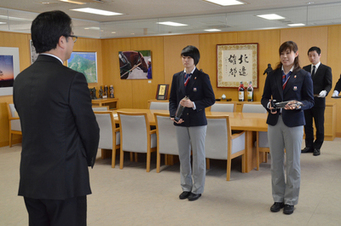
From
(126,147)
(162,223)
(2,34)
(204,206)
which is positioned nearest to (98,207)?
(162,223)

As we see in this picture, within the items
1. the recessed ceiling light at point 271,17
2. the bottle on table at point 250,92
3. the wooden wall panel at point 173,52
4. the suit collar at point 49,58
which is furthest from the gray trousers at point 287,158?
the wooden wall panel at point 173,52

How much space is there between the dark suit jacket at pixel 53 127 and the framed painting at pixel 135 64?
7378 mm

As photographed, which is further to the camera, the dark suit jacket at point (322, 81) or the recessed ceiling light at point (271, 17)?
the recessed ceiling light at point (271, 17)

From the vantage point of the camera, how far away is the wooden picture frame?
8570 millimetres

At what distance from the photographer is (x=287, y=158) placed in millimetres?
3273

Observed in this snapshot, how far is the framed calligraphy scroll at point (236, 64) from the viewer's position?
771cm

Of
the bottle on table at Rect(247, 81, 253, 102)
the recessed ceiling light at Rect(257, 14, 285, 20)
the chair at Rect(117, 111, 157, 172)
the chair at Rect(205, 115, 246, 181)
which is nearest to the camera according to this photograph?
the chair at Rect(205, 115, 246, 181)

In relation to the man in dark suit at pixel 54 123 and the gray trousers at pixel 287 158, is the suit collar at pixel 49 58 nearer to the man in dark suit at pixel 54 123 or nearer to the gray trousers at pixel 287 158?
the man in dark suit at pixel 54 123

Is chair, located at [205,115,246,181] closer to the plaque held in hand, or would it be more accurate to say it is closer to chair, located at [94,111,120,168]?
the plaque held in hand

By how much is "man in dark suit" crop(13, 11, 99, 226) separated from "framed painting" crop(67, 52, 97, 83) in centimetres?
716

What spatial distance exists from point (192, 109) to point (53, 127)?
2132 mm

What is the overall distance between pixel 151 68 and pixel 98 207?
5.69 m

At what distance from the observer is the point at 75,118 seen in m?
1.59

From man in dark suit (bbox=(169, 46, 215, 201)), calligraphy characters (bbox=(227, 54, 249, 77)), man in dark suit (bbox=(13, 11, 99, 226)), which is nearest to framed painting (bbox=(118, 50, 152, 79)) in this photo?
calligraphy characters (bbox=(227, 54, 249, 77))
